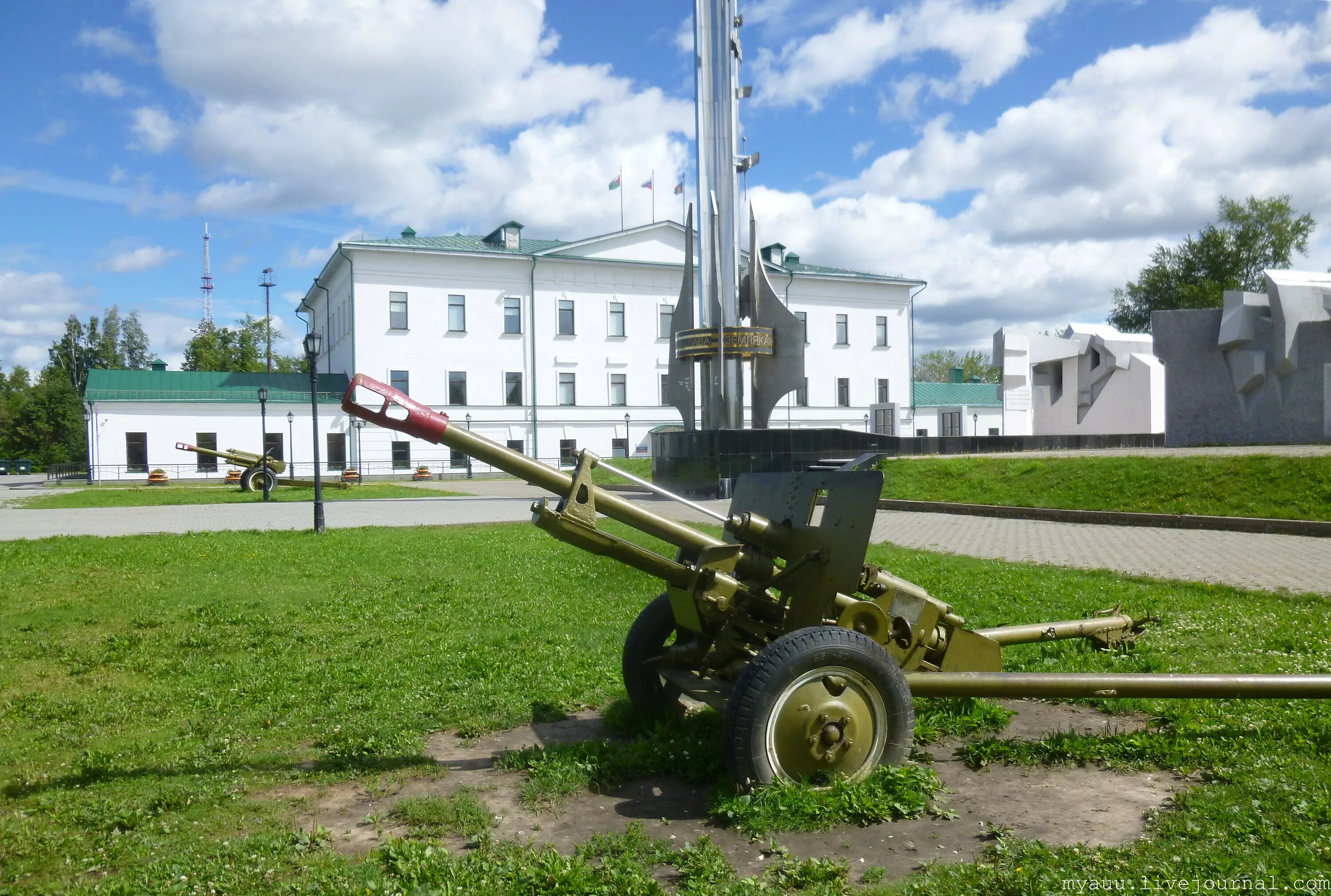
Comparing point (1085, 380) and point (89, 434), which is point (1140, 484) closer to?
point (1085, 380)

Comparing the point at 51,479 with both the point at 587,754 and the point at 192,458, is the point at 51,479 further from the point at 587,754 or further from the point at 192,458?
the point at 587,754

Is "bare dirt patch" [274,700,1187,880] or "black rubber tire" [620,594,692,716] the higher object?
"black rubber tire" [620,594,692,716]

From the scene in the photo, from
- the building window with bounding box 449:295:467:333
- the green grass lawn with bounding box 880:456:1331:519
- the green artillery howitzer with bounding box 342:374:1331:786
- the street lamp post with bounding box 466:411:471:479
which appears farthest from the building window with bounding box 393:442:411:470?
the green artillery howitzer with bounding box 342:374:1331:786

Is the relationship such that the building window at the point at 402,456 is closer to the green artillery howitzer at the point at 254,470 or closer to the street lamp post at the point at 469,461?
the street lamp post at the point at 469,461

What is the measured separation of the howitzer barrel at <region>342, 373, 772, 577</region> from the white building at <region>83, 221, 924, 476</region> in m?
42.5

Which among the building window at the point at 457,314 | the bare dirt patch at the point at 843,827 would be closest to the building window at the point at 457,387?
the building window at the point at 457,314

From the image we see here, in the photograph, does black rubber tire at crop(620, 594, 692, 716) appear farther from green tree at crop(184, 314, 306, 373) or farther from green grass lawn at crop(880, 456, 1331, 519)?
green tree at crop(184, 314, 306, 373)

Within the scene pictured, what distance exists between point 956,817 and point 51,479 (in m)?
52.5

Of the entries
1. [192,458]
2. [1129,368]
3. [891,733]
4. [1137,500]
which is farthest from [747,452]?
[192,458]

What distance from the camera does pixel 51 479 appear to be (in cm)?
4662

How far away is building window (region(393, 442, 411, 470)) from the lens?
45938 mm

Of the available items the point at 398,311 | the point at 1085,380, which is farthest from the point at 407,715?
the point at 398,311

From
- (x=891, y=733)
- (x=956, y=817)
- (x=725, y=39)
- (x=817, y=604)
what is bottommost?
(x=956, y=817)

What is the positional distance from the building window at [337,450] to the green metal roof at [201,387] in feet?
5.81
